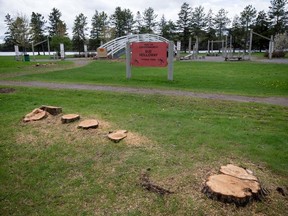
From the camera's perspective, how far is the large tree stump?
3193 mm

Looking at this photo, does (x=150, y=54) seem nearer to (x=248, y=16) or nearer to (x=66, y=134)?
(x=66, y=134)

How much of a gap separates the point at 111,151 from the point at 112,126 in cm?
138

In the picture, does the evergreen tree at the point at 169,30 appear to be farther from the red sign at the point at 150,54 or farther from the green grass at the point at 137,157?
the green grass at the point at 137,157

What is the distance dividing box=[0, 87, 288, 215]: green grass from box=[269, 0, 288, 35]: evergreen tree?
6951cm

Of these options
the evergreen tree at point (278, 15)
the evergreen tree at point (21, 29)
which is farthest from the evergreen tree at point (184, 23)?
the evergreen tree at point (21, 29)

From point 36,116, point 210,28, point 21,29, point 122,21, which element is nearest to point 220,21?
point 210,28

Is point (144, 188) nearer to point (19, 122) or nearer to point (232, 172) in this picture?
point (232, 172)

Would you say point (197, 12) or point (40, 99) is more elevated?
point (197, 12)

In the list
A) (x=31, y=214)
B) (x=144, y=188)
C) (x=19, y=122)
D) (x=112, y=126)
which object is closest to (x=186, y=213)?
(x=144, y=188)

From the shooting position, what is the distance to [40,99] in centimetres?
927

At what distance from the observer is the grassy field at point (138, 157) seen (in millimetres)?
3311

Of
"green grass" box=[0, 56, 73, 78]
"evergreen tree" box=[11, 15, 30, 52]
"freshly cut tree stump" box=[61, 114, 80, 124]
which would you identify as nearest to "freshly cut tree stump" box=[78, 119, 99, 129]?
"freshly cut tree stump" box=[61, 114, 80, 124]

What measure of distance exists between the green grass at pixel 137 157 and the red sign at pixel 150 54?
6.33 m

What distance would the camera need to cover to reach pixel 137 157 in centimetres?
452
